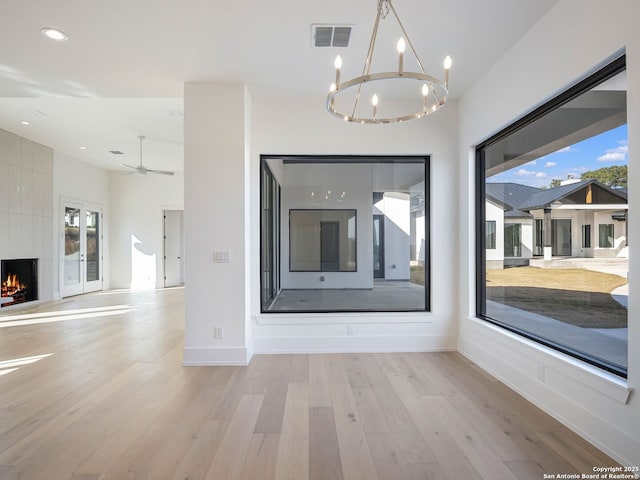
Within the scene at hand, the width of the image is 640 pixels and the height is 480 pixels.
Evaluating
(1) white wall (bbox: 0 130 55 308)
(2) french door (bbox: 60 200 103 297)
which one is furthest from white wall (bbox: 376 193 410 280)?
(2) french door (bbox: 60 200 103 297)

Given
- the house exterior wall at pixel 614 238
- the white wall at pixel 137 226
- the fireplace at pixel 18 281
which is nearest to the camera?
the house exterior wall at pixel 614 238

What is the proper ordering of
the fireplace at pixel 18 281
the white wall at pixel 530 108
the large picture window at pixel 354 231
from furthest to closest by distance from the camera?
the fireplace at pixel 18 281, the large picture window at pixel 354 231, the white wall at pixel 530 108

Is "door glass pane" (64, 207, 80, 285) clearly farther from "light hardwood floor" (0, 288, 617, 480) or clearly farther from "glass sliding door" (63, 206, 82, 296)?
"light hardwood floor" (0, 288, 617, 480)

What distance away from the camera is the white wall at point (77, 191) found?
8070mm

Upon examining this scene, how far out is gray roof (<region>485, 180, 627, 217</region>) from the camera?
2.77m

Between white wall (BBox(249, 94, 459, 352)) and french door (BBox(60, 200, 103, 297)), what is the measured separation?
6.66 m

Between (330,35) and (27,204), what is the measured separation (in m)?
7.35

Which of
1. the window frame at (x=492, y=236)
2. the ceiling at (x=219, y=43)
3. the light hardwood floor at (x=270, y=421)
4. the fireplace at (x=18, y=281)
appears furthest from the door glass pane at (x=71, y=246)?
the window frame at (x=492, y=236)

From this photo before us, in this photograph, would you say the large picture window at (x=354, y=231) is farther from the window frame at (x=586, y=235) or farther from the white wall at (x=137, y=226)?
the white wall at (x=137, y=226)

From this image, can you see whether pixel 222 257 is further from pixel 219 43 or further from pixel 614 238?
pixel 614 238

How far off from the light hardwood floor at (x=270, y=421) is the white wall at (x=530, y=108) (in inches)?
5.9

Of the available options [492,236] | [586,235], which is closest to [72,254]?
[492,236]

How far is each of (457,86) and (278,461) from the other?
12.8 ft

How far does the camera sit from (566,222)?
2836 mm
